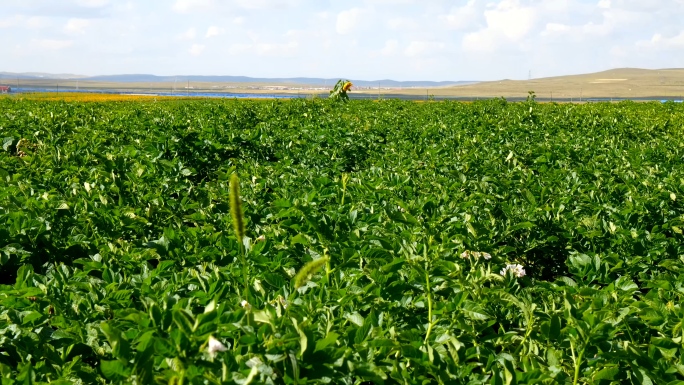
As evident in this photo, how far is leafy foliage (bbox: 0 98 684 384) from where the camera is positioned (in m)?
1.64

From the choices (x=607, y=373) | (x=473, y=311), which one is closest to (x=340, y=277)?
(x=473, y=311)

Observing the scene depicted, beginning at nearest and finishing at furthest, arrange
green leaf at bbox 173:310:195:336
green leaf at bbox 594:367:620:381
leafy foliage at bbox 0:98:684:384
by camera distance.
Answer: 1. green leaf at bbox 173:310:195:336
2. leafy foliage at bbox 0:98:684:384
3. green leaf at bbox 594:367:620:381

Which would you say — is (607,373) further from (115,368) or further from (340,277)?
(115,368)

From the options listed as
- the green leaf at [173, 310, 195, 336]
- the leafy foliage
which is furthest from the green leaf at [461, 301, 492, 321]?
the green leaf at [173, 310, 195, 336]

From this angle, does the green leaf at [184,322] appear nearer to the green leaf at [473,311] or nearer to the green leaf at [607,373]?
the green leaf at [473,311]

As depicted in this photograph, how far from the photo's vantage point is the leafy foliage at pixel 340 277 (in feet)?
5.40

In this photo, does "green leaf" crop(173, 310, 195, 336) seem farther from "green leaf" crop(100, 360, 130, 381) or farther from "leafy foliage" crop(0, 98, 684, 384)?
"green leaf" crop(100, 360, 130, 381)

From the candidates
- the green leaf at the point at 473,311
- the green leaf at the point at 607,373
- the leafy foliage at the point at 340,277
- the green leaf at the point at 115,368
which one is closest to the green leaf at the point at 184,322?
the leafy foliage at the point at 340,277

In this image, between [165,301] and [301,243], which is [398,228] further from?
[165,301]

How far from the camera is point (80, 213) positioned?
11.7 feet

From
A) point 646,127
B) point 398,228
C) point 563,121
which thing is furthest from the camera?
point 563,121

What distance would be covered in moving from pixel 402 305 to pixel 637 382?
807 millimetres

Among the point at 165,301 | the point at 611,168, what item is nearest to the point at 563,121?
the point at 611,168

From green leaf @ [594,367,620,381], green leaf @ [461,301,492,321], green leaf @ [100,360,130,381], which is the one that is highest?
green leaf @ [100,360,130,381]
